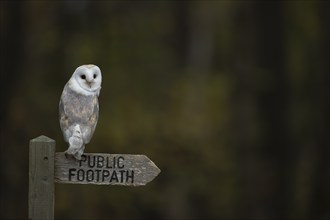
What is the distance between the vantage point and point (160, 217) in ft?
34.4

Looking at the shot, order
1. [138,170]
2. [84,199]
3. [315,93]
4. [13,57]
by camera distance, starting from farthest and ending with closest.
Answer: [315,93]
[84,199]
[13,57]
[138,170]

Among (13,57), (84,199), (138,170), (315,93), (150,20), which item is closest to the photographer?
(138,170)

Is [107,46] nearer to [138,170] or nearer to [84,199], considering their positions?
[84,199]

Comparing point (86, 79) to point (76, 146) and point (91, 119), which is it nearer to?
point (91, 119)

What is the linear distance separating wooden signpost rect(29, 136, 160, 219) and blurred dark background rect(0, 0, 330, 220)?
18.6 feet

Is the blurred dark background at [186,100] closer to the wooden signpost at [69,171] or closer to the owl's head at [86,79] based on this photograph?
the owl's head at [86,79]

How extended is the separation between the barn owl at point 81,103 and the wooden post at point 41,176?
149mm

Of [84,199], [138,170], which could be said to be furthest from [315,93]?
[138,170]

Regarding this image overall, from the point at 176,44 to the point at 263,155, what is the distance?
7.53 feet

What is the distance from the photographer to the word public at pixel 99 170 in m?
3.31

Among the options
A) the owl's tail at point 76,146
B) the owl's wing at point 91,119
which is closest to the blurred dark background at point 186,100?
the owl's wing at point 91,119

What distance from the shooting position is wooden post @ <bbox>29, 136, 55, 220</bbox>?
3.32 metres

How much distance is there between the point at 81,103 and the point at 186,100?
25.5ft

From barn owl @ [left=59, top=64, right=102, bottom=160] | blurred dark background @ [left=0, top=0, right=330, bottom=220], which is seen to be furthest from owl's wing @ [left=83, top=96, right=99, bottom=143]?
blurred dark background @ [left=0, top=0, right=330, bottom=220]
